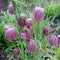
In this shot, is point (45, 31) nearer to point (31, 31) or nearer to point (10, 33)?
point (31, 31)

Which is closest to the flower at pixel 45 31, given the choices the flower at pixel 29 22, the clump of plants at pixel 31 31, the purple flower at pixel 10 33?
the clump of plants at pixel 31 31

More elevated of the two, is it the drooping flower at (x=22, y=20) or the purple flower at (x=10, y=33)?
the drooping flower at (x=22, y=20)

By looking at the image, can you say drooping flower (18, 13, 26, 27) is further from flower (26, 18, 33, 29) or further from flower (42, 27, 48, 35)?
Result: flower (42, 27, 48, 35)

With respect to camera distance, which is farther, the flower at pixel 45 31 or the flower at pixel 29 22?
the flower at pixel 45 31

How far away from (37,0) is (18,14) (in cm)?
17

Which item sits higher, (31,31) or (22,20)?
(22,20)

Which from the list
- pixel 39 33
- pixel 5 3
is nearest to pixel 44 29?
pixel 39 33

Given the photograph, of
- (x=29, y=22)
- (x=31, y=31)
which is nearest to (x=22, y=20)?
(x=29, y=22)

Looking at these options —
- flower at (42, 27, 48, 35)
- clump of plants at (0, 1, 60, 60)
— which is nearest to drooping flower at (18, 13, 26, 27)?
clump of plants at (0, 1, 60, 60)

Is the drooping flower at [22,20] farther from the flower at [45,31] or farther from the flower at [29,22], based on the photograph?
the flower at [45,31]

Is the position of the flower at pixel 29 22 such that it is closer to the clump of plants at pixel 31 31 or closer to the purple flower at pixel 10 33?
the clump of plants at pixel 31 31

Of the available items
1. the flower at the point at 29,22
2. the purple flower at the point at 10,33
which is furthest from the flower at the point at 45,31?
the purple flower at the point at 10,33

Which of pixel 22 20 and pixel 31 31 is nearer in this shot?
pixel 22 20

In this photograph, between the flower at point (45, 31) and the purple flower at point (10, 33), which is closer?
the purple flower at point (10, 33)
